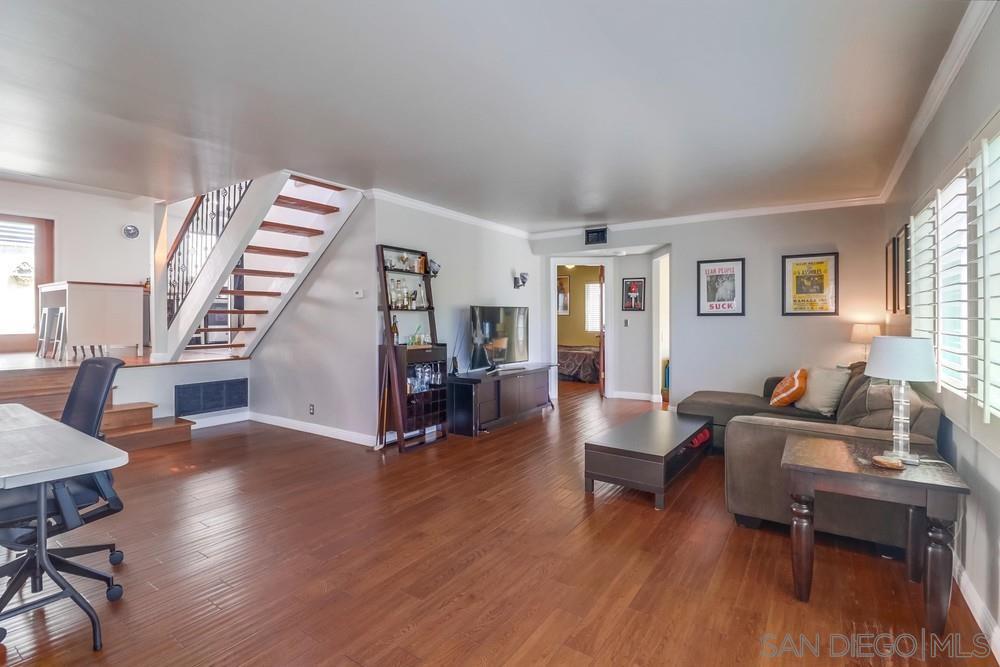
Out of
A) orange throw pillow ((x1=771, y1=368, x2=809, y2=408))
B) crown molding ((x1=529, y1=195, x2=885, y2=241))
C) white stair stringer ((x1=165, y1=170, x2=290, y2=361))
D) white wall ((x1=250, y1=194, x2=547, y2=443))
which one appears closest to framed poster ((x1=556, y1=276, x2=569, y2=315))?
crown molding ((x1=529, y1=195, x2=885, y2=241))

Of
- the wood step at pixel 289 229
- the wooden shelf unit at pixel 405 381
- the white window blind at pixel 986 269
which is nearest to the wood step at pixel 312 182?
the wood step at pixel 289 229

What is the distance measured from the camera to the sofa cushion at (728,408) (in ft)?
13.8

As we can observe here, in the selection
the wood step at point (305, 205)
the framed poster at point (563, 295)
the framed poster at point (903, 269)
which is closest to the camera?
the framed poster at point (903, 269)

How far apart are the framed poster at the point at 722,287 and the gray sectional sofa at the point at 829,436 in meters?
2.54

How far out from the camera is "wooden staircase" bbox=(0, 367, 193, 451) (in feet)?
14.1

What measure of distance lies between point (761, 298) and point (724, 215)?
1.04 meters

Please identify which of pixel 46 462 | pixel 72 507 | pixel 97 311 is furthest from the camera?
pixel 97 311

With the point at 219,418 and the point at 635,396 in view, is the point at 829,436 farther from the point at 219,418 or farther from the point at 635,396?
the point at 219,418

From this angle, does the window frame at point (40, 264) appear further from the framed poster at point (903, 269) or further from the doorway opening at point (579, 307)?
the framed poster at point (903, 269)

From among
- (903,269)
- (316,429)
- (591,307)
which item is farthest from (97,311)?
(591,307)

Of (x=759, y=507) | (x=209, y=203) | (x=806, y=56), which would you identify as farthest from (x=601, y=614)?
(x=209, y=203)

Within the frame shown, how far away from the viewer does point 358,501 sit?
11.0 ft

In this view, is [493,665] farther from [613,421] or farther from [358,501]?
[613,421]

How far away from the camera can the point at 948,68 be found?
7.57 ft
